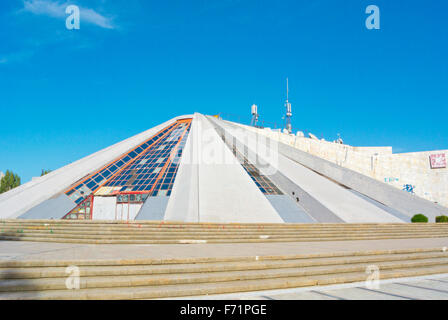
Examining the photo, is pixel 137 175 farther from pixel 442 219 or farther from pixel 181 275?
pixel 442 219

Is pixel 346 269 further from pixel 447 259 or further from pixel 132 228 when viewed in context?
pixel 132 228

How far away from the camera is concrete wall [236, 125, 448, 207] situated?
20719 mm

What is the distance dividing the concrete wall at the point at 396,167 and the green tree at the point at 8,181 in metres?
43.3

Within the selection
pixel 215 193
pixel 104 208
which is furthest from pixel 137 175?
pixel 215 193

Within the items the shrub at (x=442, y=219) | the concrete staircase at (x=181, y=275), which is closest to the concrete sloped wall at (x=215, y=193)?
the concrete staircase at (x=181, y=275)

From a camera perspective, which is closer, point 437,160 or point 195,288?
point 195,288

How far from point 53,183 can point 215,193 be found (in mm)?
7167

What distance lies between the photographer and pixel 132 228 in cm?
762

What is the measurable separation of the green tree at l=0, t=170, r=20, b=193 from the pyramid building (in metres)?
39.3

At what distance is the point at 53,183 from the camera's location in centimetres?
1285

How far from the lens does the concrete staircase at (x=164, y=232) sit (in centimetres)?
716

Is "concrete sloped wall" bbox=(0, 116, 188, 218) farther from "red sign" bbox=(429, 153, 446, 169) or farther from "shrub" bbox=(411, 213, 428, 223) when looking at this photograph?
"red sign" bbox=(429, 153, 446, 169)

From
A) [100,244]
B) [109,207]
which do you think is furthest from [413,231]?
[109,207]
